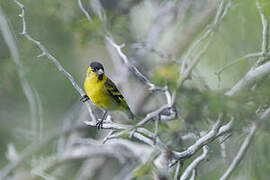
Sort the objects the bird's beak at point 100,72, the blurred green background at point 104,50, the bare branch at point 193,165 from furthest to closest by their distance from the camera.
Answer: the bird's beak at point 100,72
the blurred green background at point 104,50
the bare branch at point 193,165

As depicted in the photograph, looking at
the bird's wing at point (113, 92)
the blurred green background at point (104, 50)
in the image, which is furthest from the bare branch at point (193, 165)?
the bird's wing at point (113, 92)

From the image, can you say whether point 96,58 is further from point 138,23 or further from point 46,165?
point 46,165

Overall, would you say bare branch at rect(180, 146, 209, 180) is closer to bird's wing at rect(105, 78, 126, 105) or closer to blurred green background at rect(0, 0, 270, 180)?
blurred green background at rect(0, 0, 270, 180)

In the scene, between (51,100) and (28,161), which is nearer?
(28,161)

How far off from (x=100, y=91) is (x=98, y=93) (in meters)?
0.04

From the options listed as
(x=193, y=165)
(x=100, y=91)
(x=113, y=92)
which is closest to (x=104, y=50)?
(x=113, y=92)

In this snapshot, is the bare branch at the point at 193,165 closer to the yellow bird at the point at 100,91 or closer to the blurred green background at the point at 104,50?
the blurred green background at the point at 104,50

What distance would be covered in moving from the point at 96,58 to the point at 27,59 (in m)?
2.63

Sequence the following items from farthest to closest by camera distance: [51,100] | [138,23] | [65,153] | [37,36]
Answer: [138,23] < [51,100] < [37,36] < [65,153]

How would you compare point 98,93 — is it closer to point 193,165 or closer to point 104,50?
point 193,165

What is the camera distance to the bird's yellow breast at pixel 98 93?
4.44 meters

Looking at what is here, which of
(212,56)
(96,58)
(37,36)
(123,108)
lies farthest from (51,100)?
(123,108)

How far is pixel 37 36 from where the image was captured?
7.46m

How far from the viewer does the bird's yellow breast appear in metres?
4.44
